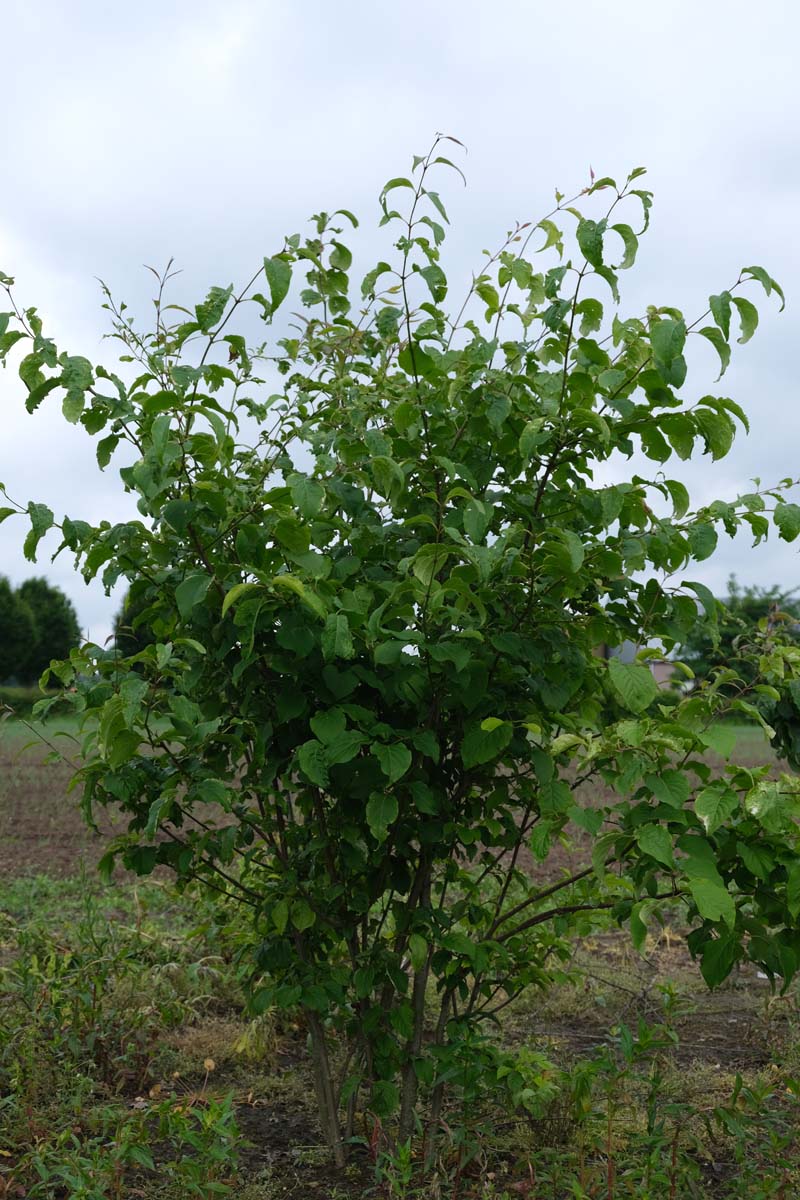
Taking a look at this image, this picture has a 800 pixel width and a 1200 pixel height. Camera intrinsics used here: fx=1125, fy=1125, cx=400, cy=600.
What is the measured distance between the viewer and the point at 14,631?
30078 millimetres

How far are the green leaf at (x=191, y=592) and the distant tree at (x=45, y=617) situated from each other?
29807 mm

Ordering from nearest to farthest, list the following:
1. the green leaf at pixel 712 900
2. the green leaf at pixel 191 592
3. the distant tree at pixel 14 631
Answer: the green leaf at pixel 712 900 → the green leaf at pixel 191 592 → the distant tree at pixel 14 631

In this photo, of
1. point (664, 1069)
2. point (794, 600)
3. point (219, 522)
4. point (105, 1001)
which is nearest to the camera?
point (219, 522)

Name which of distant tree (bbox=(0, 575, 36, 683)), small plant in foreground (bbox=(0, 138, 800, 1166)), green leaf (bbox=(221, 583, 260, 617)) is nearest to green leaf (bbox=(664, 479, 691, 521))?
small plant in foreground (bbox=(0, 138, 800, 1166))

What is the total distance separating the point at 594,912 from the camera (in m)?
3.04

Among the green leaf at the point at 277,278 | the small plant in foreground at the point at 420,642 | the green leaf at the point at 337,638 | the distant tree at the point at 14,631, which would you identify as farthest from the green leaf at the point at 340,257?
the distant tree at the point at 14,631

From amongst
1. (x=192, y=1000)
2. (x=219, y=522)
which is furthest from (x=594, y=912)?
(x=192, y=1000)

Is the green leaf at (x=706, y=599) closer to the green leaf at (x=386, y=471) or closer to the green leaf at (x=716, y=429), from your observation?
the green leaf at (x=716, y=429)

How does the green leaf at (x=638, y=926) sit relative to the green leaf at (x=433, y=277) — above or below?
below

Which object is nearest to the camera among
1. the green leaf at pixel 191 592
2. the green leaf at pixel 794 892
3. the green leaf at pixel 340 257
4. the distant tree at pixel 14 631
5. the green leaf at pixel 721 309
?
the green leaf at pixel 721 309

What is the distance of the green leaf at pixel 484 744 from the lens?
2455 millimetres

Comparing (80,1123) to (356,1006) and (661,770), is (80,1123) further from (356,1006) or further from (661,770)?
(661,770)

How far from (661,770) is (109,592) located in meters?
1.31

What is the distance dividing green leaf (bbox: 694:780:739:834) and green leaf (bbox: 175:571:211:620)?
1088 mm
